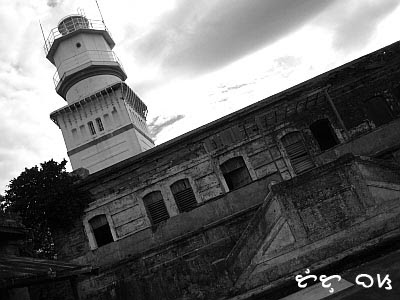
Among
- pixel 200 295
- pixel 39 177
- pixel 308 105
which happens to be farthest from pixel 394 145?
pixel 39 177

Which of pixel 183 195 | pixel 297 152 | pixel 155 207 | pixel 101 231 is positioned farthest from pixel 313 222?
pixel 101 231

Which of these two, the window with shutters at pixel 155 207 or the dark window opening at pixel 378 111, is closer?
the dark window opening at pixel 378 111

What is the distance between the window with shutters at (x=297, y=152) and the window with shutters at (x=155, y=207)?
646 centimetres

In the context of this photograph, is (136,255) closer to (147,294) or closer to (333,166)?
(147,294)

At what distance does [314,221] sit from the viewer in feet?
32.3

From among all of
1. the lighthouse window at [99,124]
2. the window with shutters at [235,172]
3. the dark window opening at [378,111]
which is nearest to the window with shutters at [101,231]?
the window with shutters at [235,172]

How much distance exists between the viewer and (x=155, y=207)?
17.2 m

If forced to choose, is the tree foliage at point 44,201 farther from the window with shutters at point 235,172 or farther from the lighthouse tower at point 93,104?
the lighthouse tower at point 93,104

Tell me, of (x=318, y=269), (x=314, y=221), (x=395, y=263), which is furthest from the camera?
(x=314, y=221)

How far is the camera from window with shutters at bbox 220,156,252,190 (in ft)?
55.3

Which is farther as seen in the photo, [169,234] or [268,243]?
[169,234]

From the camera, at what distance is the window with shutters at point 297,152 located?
16.5m

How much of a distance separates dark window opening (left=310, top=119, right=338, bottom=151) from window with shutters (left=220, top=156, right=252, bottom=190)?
3.72 meters

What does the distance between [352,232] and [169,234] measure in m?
8.96
